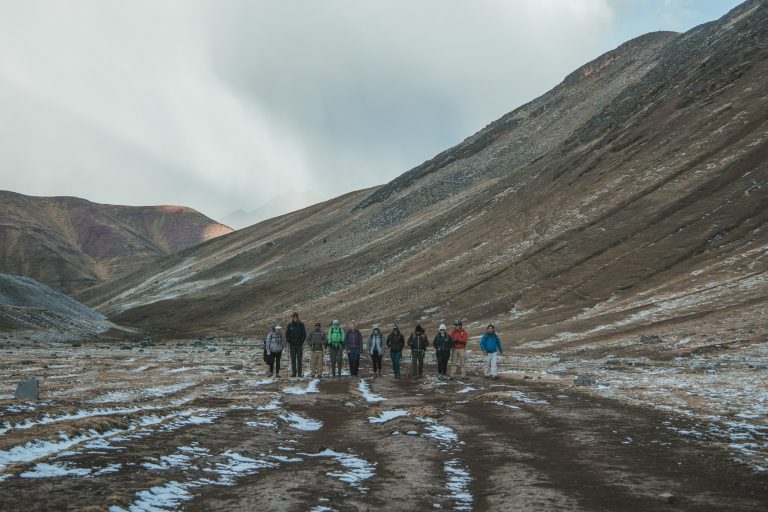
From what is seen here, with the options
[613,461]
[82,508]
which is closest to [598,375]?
[613,461]

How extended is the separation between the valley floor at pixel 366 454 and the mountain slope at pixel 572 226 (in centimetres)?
2585

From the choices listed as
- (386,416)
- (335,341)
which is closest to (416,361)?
(335,341)

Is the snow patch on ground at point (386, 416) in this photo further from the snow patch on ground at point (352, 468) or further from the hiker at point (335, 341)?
the hiker at point (335, 341)

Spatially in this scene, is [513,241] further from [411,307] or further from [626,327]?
[626,327]

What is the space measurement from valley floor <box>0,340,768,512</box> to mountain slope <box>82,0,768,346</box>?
1018 inches

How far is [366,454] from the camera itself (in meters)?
11.7

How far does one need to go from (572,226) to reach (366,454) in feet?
206

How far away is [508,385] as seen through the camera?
22891 mm

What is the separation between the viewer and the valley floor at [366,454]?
831 cm

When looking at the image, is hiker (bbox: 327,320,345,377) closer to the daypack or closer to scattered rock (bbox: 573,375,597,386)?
the daypack

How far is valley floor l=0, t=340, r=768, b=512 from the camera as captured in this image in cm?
831

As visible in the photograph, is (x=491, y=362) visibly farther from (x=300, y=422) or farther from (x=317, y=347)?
(x=300, y=422)

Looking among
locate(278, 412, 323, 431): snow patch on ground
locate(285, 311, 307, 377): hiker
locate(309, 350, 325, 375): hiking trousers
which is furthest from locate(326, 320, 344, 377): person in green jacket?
locate(278, 412, 323, 431): snow patch on ground

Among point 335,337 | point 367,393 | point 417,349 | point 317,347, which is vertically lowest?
point 367,393
